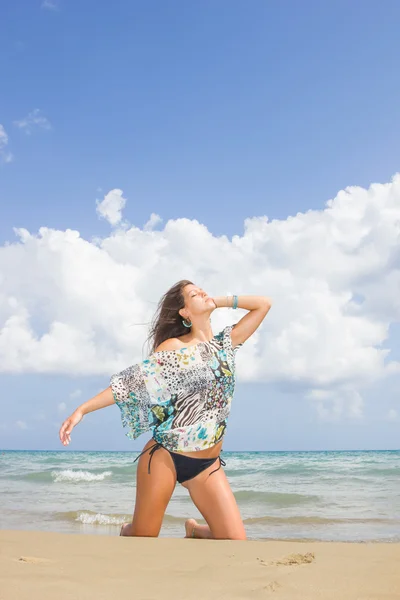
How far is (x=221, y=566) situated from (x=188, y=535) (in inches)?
66.9

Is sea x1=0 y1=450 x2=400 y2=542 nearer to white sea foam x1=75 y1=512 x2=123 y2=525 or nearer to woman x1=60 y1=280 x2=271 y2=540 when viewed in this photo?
Answer: white sea foam x1=75 y1=512 x2=123 y2=525

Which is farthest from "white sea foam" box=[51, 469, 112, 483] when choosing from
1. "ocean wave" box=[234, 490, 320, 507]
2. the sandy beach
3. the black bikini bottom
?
the sandy beach

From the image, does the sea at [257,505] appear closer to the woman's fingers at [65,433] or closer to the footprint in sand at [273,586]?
the woman's fingers at [65,433]

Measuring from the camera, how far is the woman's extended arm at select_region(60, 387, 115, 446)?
407cm

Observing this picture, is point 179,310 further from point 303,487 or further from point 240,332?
point 303,487

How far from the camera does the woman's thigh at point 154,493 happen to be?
4.53m

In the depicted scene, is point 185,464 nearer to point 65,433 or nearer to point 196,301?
point 65,433

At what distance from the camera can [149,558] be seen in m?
3.57

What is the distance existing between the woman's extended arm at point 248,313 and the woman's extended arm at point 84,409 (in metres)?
1.12

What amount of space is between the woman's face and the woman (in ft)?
0.81

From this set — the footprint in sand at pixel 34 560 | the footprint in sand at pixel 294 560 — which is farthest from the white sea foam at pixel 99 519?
the footprint in sand at pixel 294 560

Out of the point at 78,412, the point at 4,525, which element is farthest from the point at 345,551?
the point at 4,525

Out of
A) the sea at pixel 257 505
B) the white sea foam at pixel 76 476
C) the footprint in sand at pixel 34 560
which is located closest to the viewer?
the footprint in sand at pixel 34 560

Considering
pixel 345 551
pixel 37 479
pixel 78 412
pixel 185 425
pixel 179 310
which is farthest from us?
pixel 37 479
